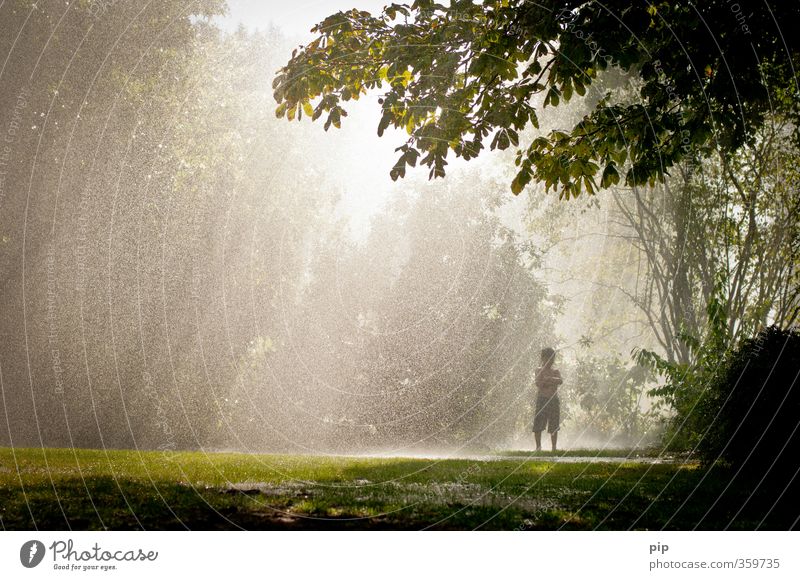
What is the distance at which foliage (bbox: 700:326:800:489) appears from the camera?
16.3 ft

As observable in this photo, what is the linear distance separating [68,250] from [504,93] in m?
9.22

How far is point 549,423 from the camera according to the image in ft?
36.8

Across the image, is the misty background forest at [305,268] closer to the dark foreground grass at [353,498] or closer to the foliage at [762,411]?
the foliage at [762,411]

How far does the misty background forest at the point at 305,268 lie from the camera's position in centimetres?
966

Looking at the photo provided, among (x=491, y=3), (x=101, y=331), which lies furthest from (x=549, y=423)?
(x=101, y=331)

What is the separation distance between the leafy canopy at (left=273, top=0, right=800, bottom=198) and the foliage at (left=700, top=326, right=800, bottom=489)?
2.08 m

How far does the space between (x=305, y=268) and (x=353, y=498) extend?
534 inches

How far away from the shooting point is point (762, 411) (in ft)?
17.3

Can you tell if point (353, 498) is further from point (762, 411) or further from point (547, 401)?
point (547, 401)

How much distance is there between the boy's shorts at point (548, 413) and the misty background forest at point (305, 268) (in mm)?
1594
